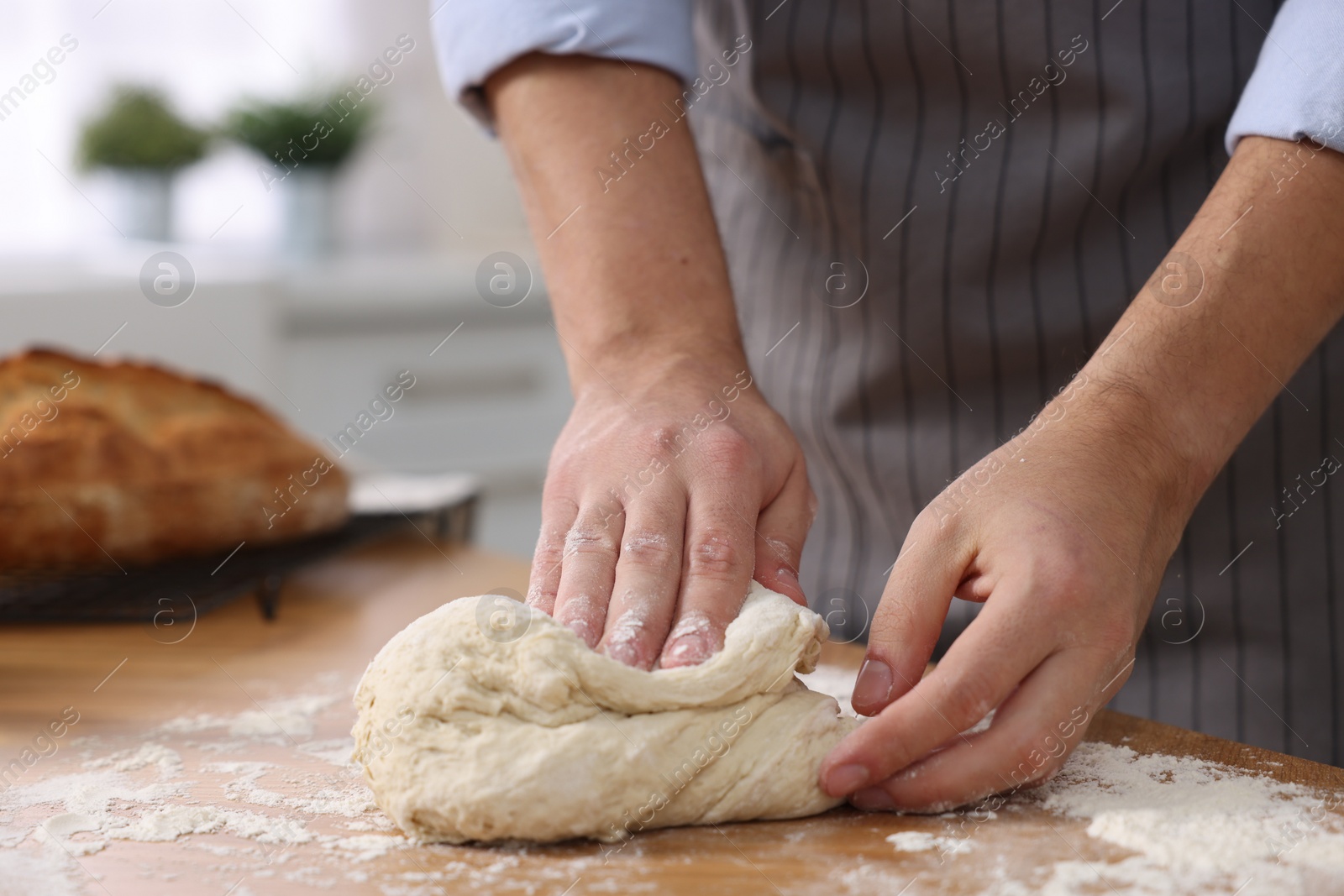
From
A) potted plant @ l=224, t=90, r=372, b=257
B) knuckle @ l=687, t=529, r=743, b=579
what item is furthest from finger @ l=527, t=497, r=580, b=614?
potted plant @ l=224, t=90, r=372, b=257

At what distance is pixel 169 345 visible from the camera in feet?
9.19

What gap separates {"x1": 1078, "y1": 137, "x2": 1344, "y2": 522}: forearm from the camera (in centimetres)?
85

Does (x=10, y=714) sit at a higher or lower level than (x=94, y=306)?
lower

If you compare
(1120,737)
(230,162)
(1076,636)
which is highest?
(230,162)

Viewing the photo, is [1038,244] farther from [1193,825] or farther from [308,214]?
[308,214]

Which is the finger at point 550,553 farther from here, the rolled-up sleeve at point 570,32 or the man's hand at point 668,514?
the rolled-up sleeve at point 570,32

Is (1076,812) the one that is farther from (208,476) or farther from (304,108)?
(304,108)

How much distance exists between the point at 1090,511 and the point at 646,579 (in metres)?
0.31

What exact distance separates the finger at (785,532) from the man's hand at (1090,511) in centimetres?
12

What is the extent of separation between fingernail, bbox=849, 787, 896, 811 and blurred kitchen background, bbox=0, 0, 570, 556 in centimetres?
229

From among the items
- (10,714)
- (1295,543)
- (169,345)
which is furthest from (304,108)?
(1295,543)

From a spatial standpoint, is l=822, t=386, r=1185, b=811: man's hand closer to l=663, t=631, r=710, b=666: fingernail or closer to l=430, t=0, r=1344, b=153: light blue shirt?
l=663, t=631, r=710, b=666: fingernail

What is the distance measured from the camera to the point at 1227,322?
2.82 feet

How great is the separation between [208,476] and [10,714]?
1.41 ft
